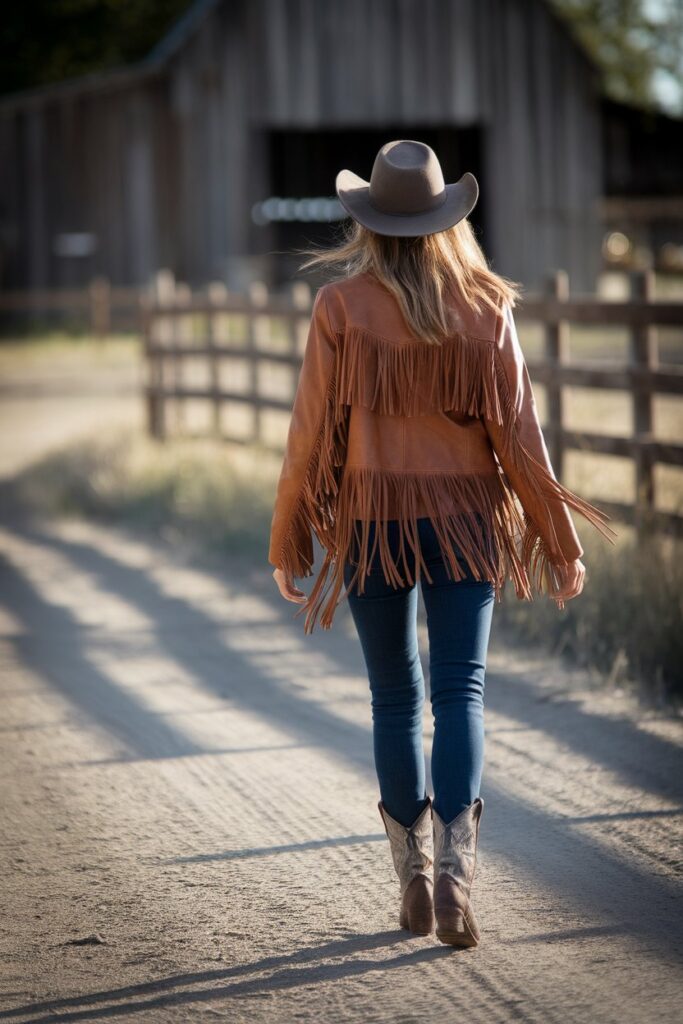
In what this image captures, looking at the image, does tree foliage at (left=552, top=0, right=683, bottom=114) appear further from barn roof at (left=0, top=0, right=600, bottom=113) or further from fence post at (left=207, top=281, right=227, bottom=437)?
fence post at (left=207, top=281, right=227, bottom=437)

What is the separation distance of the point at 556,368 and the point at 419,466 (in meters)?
4.52

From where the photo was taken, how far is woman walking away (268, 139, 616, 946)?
323 cm

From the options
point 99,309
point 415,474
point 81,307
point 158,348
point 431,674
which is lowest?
point 431,674

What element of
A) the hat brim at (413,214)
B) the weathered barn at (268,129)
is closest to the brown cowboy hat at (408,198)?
the hat brim at (413,214)

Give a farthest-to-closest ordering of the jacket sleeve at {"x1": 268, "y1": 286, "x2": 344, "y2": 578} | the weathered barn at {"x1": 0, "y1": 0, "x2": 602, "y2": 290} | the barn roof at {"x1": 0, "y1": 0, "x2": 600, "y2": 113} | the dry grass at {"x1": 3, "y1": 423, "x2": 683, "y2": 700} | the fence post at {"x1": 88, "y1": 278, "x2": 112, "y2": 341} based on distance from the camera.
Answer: the fence post at {"x1": 88, "y1": 278, "x2": 112, "y2": 341} < the barn roof at {"x1": 0, "y1": 0, "x2": 600, "y2": 113} < the weathered barn at {"x1": 0, "y1": 0, "x2": 602, "y2": 290} < the dry grass at {"x1": 3, "y1": 423, "x2": 683, "y2": 700} < the jacket sleeve at {"x1": 268, "y1": 286, "x2": 344, "y2": 578}

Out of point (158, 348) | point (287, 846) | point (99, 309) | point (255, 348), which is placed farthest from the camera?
point (99, 309)

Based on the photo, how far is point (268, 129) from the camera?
25359 millimetres

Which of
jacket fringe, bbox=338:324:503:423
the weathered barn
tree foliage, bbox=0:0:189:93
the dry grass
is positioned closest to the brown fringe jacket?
jacket fringe, bbox=338:324:503:423

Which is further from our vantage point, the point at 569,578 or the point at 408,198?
the point at 569,578

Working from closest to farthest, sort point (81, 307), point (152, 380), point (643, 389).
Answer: point (643, 389) < point (152, 380) < point (81, 307)

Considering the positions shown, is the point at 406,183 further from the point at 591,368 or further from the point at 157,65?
the point at 157,65

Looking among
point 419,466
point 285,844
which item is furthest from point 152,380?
point 419,466

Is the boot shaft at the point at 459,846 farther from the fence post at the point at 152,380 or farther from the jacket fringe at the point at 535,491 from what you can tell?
the fence post at the point at 152,380

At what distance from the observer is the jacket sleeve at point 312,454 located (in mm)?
3264
